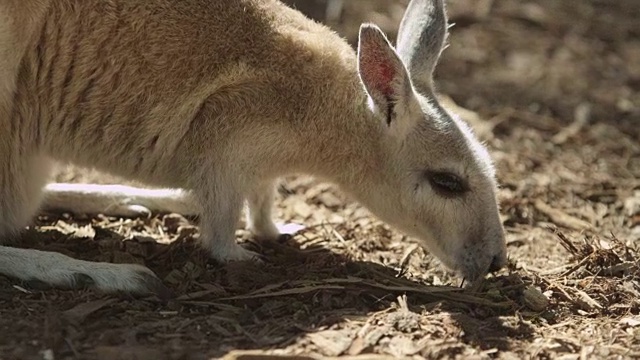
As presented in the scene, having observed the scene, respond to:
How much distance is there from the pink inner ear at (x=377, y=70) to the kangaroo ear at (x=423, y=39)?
44 centimetres

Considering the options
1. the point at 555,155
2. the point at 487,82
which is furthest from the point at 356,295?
the point at 487,82

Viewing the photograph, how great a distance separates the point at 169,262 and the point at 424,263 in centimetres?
148

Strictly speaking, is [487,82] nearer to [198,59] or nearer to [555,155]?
[555,155]

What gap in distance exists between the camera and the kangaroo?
17.2 feet

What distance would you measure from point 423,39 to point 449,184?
0.86 metres

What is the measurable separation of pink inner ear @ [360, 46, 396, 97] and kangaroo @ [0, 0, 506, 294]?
0.04 ft

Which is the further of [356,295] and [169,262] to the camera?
[169,262]

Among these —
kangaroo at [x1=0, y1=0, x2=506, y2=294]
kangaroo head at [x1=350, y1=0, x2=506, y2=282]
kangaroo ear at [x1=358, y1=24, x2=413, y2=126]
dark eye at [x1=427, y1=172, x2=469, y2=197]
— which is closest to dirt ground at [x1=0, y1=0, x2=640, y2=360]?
kangaroo head at [x1=350, y1=0, x2=506, y2=282]

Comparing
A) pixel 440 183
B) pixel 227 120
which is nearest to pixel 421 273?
pixel 440 183

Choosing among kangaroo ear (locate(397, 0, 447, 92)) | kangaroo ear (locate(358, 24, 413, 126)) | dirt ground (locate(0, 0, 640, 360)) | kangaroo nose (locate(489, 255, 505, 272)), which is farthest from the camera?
kangaroo ear (locate(397, 0, 447, 92))

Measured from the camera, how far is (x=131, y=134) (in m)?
5.40

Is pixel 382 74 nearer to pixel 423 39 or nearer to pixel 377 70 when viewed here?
pixel 377 70

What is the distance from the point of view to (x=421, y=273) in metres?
5.69

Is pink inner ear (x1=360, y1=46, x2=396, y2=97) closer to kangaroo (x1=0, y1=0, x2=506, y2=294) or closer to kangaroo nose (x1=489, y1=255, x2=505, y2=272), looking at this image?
kangaroo (x1=0, y1=0, x2=506, y2=294)
